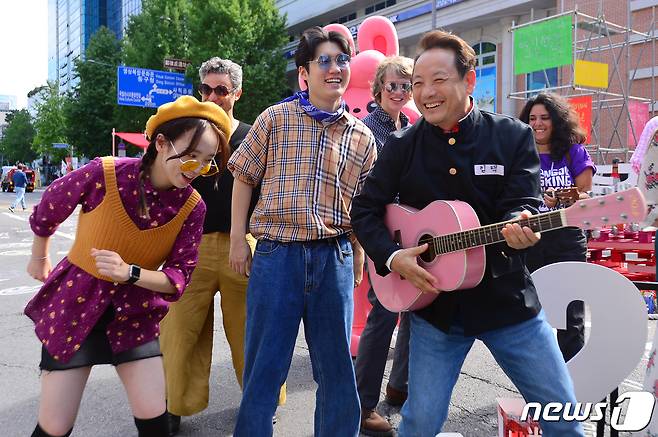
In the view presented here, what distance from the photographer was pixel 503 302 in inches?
82.1

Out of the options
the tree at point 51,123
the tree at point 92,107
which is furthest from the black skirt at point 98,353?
the tree at point 51,123

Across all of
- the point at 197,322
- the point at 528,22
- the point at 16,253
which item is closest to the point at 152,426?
the point at 197,322

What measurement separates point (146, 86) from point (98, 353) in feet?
84.2

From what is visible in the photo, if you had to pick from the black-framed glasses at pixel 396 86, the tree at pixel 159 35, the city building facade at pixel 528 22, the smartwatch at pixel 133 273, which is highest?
the tree at pixel 159 35

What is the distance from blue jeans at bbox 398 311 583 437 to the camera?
2.02 m

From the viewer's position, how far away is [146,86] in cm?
2589

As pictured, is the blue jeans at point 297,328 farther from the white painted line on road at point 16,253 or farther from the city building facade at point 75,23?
the city building facade at point 75,23

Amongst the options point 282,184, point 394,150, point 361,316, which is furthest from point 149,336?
point 361,316

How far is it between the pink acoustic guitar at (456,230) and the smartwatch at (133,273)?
100cm

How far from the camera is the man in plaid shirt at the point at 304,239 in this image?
2.55 metres

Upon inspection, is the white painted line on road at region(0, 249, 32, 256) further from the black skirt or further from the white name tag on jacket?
the white name tag on jacket

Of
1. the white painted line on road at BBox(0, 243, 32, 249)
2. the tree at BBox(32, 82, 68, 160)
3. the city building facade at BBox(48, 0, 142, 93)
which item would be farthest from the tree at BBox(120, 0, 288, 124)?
the city building facade at BBox(48, 0, 142, 93)

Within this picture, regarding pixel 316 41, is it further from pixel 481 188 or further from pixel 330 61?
pixel 481 188

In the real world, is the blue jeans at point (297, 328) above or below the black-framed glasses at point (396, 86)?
below
